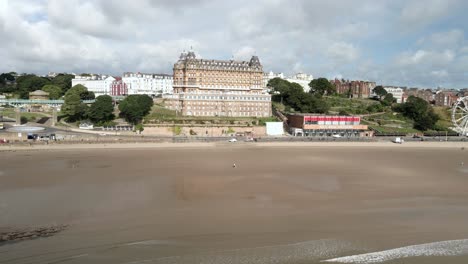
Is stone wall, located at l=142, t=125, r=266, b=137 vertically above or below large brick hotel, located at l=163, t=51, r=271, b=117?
below

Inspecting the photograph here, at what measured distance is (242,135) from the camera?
168 ft

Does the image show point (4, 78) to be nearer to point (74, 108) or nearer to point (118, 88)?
point (118, 88)

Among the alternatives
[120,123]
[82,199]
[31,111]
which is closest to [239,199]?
[82,199]

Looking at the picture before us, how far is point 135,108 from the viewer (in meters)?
49.9

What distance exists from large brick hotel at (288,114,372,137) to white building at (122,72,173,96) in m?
42.7

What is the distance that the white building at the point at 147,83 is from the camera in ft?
281

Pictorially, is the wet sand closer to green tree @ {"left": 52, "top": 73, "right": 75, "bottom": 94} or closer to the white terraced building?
the white terraced building

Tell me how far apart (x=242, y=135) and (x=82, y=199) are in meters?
33.6

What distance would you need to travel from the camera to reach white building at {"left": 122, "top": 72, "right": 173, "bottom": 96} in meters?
85.6

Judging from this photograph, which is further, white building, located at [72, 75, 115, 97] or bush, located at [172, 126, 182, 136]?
white building, located at [72, 75, 115, 97]

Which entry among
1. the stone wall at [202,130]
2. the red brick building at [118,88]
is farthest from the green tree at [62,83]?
the stone wall at [202,130]

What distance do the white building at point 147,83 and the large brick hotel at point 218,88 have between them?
918 inches

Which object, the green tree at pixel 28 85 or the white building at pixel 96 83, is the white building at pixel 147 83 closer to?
the white building at pixel 96 83

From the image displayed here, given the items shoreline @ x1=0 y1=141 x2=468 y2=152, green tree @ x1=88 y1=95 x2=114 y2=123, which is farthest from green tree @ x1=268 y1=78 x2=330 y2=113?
green tree @ x1=88 y1=95 x2=114 y2=123
